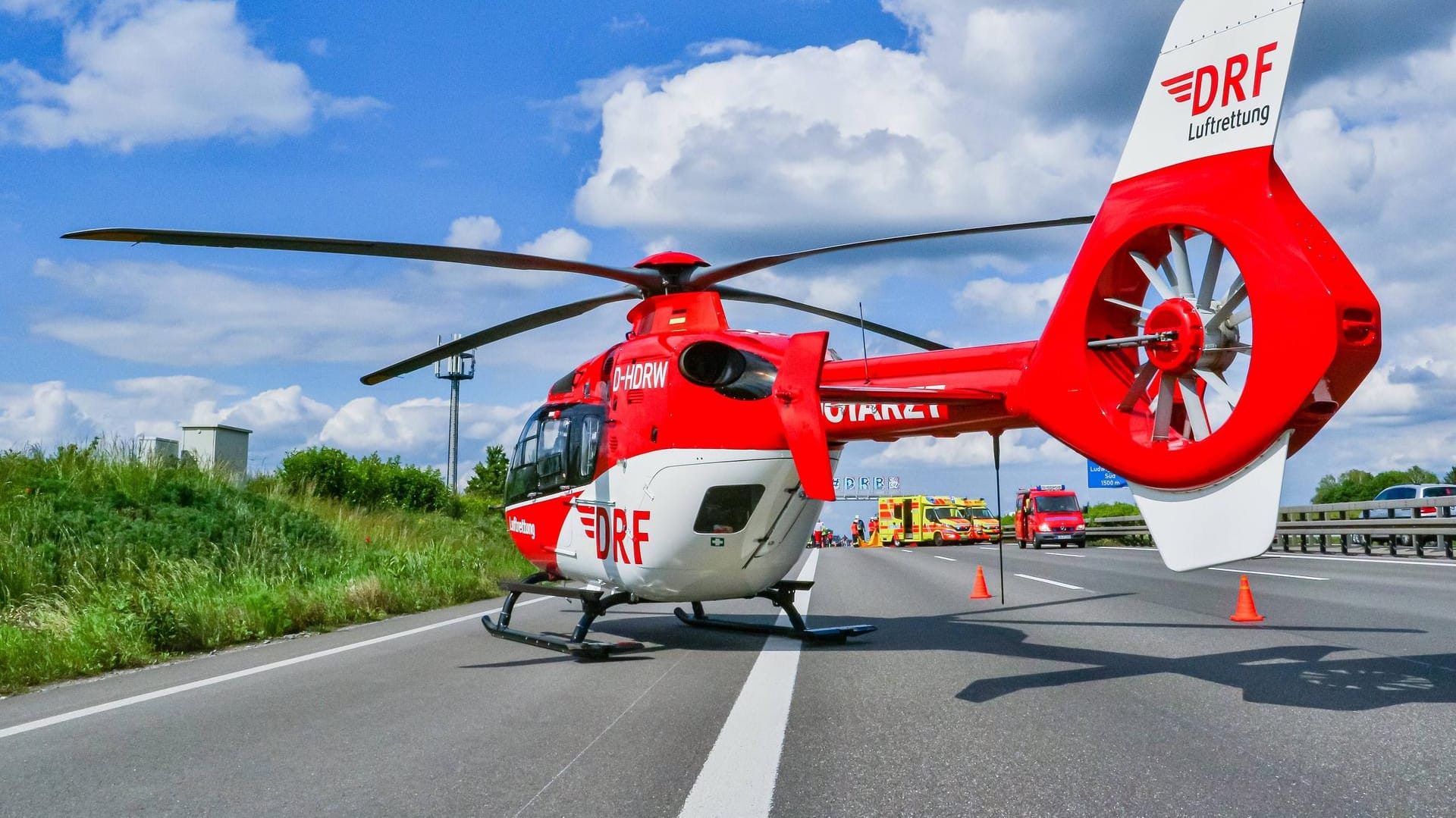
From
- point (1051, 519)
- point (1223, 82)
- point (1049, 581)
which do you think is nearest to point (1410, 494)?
point (1051, 519)

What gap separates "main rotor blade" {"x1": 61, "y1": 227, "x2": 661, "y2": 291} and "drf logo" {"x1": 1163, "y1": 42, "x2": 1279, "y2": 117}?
Answer: 5.37 m

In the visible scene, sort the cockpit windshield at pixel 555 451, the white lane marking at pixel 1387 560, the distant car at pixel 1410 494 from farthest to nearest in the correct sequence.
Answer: the distant car at pixel 1410 494 < the white lane marking at pixel 1387 560 < the cockpit windshield at pixel 555 451

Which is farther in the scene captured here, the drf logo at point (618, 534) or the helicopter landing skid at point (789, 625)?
the helicopter landing skid at point (789, 625)

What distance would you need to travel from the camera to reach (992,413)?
24.0 feet

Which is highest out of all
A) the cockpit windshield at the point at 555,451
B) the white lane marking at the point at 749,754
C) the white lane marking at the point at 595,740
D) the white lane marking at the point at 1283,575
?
the cockpit windshield at the point at 555,451

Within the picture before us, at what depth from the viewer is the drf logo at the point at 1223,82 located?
18.2 ft

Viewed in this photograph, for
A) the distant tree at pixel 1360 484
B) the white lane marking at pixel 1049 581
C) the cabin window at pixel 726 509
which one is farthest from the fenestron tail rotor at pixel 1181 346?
the distant tree at pixel 1360 484

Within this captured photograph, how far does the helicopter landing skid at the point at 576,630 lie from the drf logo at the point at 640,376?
1879mm

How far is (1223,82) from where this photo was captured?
18.9 ft

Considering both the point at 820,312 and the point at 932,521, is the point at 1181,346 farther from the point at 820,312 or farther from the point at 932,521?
the point at 932,521

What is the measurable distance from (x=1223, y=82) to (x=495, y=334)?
22.4 ft

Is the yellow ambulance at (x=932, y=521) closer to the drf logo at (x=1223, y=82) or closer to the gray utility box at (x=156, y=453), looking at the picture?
the gray utility box at (x=156, y=453)

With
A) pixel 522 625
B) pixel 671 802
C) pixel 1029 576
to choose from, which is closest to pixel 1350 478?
pixel 1029 576

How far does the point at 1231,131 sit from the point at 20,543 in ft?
49.0
